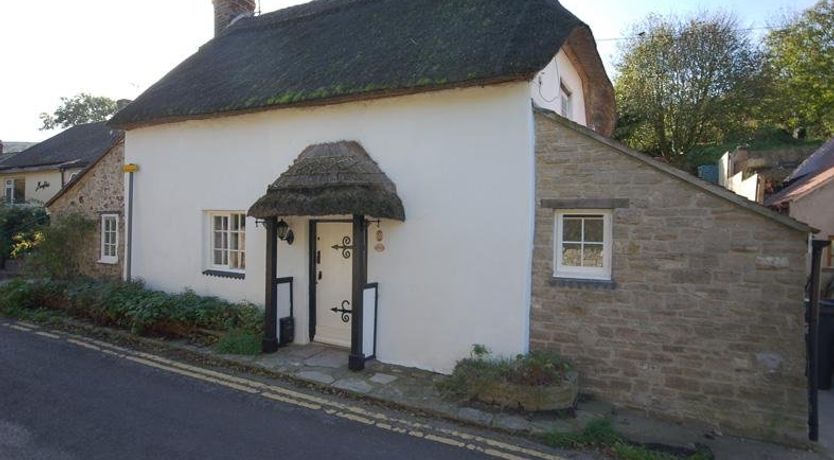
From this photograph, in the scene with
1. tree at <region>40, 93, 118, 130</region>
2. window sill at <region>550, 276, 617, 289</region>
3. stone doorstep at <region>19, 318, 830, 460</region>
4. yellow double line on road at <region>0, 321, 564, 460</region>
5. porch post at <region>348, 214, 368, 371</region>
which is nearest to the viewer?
yellow double line on road at <region>0, 321, 564, 460</region>

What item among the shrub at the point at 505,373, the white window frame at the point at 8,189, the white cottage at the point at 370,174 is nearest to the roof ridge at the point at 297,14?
the white cottage at the point at 370,174

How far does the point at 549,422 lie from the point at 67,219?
12491 mm

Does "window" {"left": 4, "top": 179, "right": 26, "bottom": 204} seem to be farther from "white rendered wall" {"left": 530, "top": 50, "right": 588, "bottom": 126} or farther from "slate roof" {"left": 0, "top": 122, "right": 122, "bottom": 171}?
"white rendered wall" {"left": 530, "top": 50, "right": 588, "bottom": 126}

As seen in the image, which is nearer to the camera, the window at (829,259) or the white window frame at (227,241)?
the white window frame at (227,241)

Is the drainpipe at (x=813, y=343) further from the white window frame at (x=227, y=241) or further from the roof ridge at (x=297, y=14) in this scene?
the roof ridge at (x=297, y=14)

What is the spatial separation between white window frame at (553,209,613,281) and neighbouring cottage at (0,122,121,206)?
77.7 ft

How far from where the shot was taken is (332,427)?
5492 mm

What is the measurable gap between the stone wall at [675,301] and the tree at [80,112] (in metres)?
61.4

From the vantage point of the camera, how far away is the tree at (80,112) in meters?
54.6

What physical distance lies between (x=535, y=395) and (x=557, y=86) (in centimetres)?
579

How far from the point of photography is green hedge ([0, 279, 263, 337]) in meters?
8.75

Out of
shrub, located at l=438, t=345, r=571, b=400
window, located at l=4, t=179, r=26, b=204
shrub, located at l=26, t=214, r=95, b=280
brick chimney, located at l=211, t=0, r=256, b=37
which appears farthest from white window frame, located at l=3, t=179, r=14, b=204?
shrub, located at l=438, t=345, r=571, b=400

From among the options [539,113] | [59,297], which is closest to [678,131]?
[539,113]

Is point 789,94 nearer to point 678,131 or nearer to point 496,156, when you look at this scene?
point 678,131
